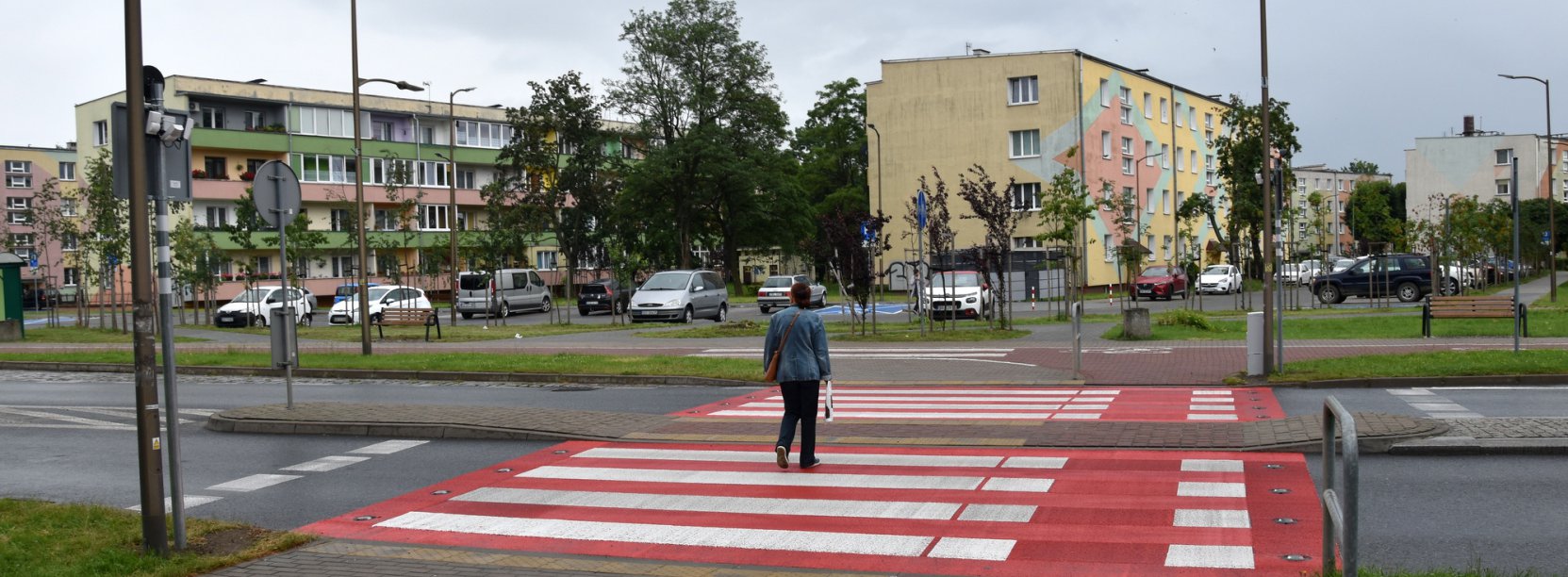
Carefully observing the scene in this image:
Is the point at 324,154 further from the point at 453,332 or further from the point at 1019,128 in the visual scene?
the point at 453,332

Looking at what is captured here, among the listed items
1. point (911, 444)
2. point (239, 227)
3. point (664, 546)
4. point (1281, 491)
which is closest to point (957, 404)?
point (911, 444)

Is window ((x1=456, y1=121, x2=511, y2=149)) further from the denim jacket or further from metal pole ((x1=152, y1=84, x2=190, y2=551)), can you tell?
metal pole ((x1=152, y1=84, x2=190, y2=551))

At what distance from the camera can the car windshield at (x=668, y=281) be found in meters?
39.0

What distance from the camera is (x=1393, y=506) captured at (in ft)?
25.3

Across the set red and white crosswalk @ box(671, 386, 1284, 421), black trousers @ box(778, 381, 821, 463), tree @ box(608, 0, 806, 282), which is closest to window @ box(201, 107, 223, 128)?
tree @ box(608, 0, 806, 282)

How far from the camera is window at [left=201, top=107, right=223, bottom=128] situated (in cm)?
6544

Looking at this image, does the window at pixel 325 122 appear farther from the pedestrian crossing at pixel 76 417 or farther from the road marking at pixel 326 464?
the road marking at pixel 326 464

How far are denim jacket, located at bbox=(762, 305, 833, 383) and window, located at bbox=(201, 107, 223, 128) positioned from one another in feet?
209

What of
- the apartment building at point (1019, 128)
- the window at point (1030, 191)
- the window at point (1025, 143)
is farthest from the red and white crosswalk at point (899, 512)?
the window at point (1025, 143)

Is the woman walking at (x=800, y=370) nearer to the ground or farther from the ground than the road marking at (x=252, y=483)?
farther from the ground

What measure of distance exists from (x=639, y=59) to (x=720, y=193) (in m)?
7.85

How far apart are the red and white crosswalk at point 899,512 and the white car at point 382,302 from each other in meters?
34.8

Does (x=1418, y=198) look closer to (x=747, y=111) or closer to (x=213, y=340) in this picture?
(x=747, y=111)

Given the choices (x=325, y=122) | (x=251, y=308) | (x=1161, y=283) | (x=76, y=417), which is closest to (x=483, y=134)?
(x=325, y=122)
